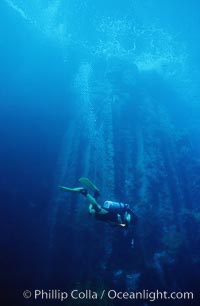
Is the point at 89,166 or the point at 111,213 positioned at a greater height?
the point at 89,166

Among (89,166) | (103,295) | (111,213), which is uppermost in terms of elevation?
(89,166)

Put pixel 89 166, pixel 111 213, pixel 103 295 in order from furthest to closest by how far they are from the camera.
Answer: pixel 89 166
pixel 103 295
pixel 111 213

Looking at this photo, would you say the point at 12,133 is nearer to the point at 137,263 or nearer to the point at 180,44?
the point at 137,263

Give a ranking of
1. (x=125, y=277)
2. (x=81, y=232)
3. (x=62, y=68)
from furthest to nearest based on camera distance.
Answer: (x=62, y=68) < (x=81, y=232) < (x=125, y=277)

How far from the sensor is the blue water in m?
11.1

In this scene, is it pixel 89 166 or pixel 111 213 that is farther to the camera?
pixel 89 166

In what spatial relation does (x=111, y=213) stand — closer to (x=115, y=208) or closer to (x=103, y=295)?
(x=115, y=208)

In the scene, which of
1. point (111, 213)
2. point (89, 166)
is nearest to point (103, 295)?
point (111, 213)

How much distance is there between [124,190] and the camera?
13875 mm

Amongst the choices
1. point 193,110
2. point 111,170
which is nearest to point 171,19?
point 193,110

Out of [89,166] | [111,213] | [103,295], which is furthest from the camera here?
[89,166]

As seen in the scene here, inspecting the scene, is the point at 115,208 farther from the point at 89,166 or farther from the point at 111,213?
the point at 89,166

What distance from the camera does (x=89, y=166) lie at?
14367mm

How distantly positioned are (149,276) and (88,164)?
6.19 metres
